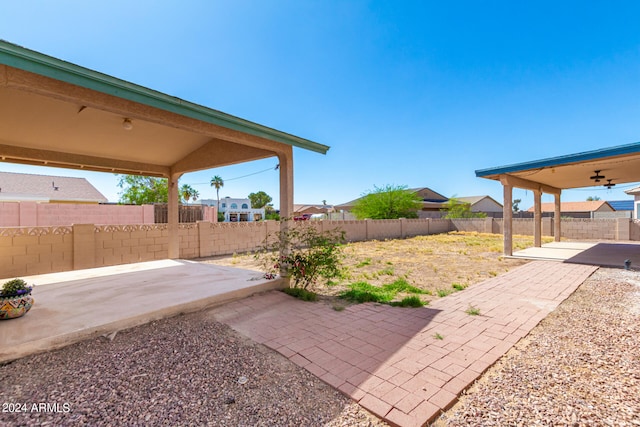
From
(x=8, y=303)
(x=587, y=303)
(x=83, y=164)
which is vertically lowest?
(x=587, y=303)

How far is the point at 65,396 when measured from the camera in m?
2.12

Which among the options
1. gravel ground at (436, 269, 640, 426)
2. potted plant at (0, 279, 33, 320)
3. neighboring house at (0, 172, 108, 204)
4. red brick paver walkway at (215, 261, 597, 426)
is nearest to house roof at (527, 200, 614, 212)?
red brick paver walkway at (215, 261, 597, 426)

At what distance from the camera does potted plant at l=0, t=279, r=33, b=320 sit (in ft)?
10.3

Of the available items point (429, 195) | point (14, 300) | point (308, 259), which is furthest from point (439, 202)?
point (14, 300)

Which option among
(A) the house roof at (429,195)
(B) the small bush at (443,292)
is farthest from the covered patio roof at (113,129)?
(A) the house roof at (429,195)

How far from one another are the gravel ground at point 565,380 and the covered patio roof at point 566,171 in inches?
200

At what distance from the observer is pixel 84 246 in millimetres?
7094

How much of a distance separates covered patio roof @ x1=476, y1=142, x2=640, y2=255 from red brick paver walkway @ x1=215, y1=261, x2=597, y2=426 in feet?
13.3

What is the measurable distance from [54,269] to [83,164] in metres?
2.52

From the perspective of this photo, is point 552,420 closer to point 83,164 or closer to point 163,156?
point 163,156

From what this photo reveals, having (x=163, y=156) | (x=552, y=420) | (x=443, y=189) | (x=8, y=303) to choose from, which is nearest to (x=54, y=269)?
(x=163, y=156)

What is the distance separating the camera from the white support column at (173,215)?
799cm

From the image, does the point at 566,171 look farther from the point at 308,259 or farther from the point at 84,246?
the point at 84,246

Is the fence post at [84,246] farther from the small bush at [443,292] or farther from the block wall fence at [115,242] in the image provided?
the small bush at [443,292]
